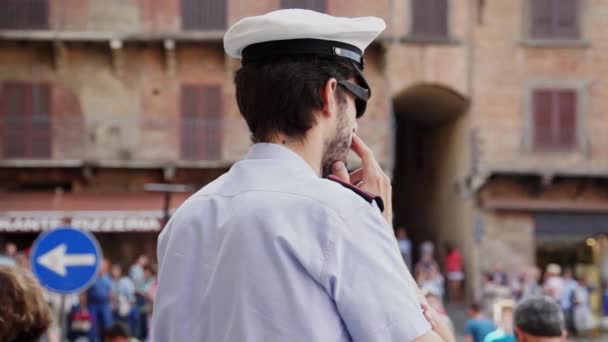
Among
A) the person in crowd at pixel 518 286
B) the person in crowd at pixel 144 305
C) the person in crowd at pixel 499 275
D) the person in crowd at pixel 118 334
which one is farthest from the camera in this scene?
the person in crowd at pixel 499 275

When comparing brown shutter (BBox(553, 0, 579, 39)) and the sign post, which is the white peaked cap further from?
brown shutter (BBox(553, 0, 579, 39))

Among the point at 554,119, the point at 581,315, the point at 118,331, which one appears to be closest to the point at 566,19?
the point at 554,119

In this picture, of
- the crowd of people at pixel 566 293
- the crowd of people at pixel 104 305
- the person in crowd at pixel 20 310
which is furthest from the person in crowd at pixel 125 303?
the person in crowd at pixel 20 310

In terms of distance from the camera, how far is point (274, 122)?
2277 mm

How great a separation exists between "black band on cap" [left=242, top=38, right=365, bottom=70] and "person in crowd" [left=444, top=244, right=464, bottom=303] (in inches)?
988

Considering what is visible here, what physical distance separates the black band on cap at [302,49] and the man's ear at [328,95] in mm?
64

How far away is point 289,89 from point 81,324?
15405 millimetres

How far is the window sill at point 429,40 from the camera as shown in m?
28.1

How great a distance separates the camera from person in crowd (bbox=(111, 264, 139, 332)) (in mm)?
18625

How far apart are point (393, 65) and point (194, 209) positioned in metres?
26.1

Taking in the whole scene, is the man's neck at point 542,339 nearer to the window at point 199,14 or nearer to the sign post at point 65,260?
the sign post at point 65,260

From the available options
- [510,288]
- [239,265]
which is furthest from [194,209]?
[510,288]

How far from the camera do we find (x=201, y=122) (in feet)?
92.1

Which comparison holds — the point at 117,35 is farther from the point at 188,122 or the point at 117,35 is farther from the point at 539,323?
the point at 539,323
